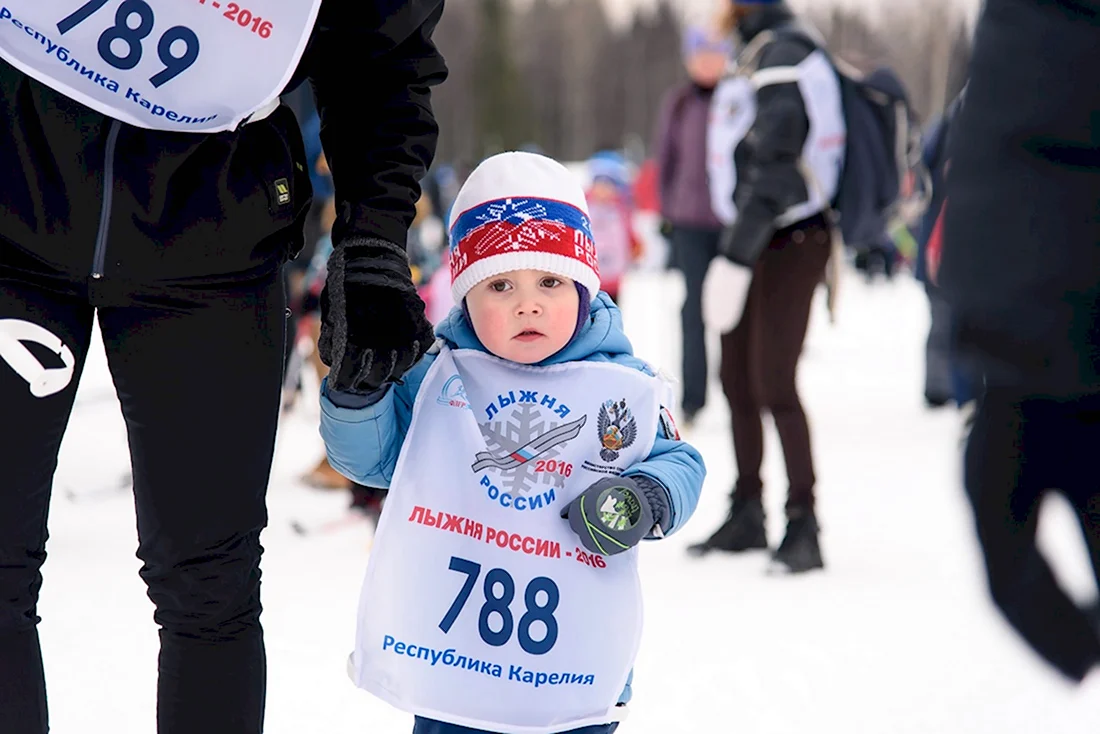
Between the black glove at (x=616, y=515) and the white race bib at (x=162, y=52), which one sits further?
the black glove at (x=616, y=515)

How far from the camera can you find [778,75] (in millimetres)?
3930

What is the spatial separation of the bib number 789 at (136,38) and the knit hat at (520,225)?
531 mm

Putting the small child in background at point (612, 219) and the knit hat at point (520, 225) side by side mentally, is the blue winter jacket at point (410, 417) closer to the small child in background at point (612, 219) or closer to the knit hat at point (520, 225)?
the knit hat at point (520, 225)

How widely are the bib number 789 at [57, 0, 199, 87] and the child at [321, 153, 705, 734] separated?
47 cm

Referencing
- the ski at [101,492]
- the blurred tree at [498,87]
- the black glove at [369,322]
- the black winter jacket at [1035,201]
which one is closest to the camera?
the black winter jacket at [1035,201]

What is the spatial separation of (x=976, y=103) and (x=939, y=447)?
5.44 metres

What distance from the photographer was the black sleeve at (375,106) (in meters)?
1.74

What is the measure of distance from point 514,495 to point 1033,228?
36.2 inches

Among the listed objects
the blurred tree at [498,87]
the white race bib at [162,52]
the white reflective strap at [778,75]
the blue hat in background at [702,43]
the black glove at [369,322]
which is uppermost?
the white race bib at [162,52]

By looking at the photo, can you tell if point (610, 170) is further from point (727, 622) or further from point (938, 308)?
point (938, 308)

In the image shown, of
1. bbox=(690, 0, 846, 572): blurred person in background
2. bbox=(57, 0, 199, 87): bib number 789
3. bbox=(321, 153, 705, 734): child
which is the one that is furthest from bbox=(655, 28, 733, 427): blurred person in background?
bbox=(57, 0, 199, 87): bib number 789

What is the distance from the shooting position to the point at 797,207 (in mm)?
3857

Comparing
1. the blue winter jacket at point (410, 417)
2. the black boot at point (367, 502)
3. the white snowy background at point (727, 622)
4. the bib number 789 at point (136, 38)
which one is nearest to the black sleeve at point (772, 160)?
the white snowy background at point (727, 622)

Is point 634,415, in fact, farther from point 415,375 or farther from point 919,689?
point 919,689
